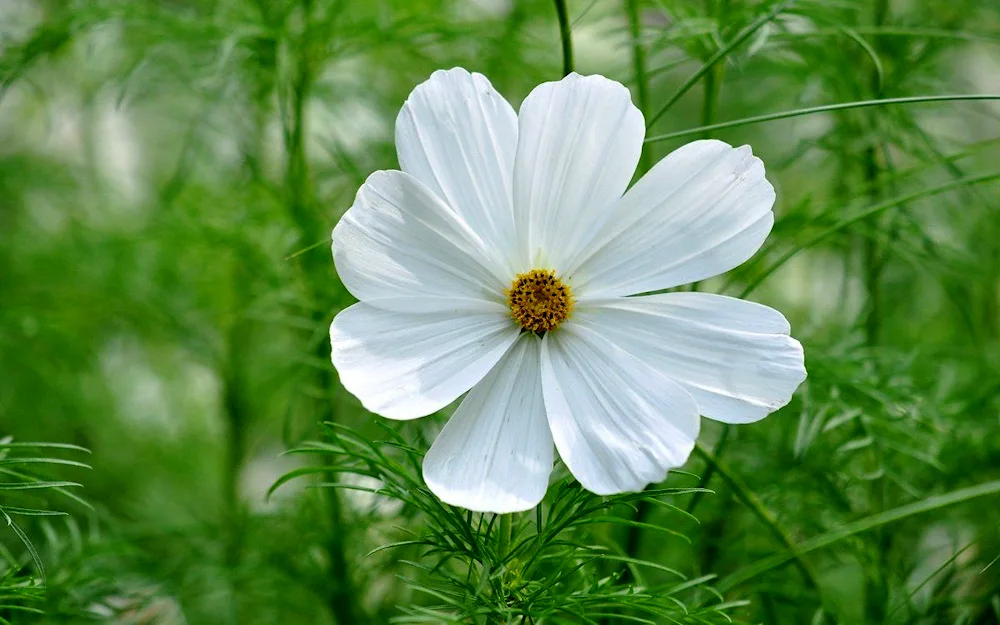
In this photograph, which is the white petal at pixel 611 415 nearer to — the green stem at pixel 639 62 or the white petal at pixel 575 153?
the white petal at pixel 575 153

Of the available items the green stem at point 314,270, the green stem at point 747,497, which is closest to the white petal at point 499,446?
the green stem at point 747,497

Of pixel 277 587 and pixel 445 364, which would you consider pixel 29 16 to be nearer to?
pixel 277 587

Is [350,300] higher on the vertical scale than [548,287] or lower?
higher

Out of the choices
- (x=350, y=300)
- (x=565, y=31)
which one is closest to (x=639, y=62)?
(x=565, y=31)

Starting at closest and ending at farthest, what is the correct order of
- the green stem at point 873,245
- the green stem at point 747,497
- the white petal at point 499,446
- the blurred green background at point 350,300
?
the white petal at point 499,446
the green stem at point 747,497
the blurred green background at point 350,300
the green stem at point 873,245

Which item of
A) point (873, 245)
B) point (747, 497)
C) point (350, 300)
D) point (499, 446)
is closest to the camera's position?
point (499, 446)

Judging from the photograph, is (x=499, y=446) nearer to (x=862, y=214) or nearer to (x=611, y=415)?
(x=611, y=415)
